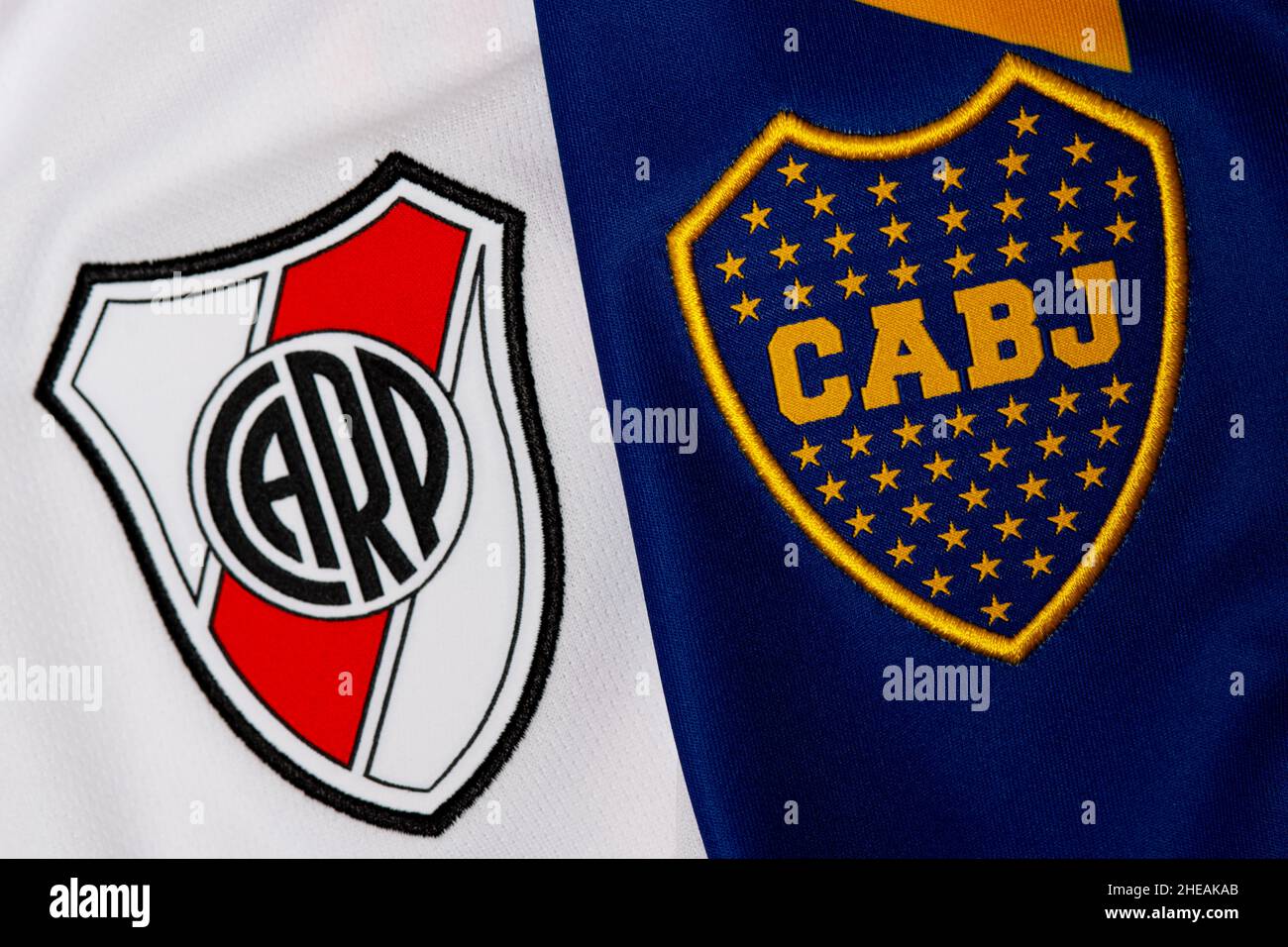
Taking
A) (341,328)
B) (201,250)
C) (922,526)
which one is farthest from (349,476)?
(922,526)

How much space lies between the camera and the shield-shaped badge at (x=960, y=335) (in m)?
0.88

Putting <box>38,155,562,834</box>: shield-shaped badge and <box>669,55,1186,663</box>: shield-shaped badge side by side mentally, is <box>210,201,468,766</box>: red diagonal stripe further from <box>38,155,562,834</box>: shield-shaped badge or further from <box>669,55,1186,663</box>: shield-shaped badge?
<box>669,55,1186,663</box>: shield-shaped badge

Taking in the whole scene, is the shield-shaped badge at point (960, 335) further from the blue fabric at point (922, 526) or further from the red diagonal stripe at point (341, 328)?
the red diagonal stripe at point (341, 328)

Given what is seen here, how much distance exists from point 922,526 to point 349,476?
475 millimetres

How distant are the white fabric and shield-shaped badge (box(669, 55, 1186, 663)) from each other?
16 cm

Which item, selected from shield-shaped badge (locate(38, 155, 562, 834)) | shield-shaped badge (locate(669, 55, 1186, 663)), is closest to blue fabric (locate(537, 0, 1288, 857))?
shield-shaped badge (locate(669, 55, 1186, 663))

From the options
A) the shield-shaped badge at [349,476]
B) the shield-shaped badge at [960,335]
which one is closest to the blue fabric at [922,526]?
the shield-shaped badge at [960,335]

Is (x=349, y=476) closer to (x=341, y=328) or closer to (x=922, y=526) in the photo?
(x=341, y=328)

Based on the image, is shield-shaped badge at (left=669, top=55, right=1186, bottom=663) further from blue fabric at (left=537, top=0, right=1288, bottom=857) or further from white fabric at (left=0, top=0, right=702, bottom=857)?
white fabric at (left=0, top=0, right=702, bottom=857)

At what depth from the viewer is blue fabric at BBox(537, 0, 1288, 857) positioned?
890 mm

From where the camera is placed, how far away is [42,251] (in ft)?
3.08
